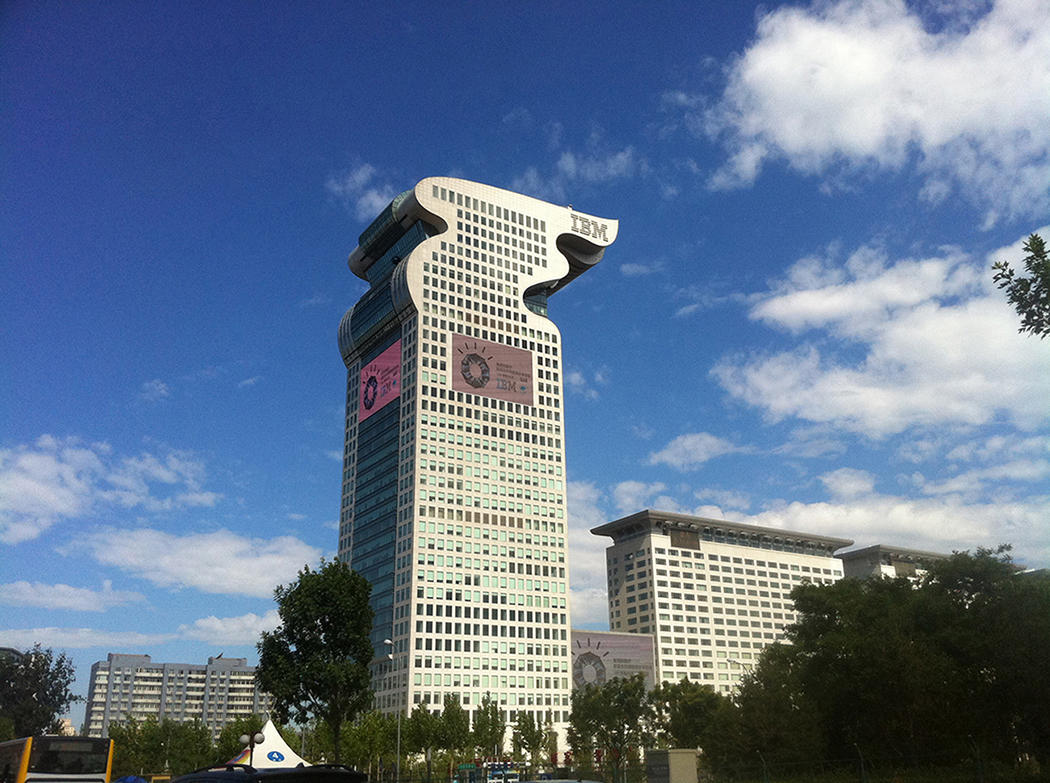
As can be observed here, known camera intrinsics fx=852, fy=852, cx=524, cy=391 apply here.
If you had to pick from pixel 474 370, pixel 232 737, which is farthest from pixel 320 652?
pixel 474 370

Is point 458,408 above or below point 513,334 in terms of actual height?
below

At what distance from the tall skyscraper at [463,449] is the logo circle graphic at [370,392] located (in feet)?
1.57

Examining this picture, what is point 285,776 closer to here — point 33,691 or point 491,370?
point 33,691

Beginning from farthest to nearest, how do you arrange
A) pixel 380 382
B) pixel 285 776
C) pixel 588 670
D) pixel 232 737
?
pixel 588 670 → pixel 380 382 → pixel 232 737 → pixel 285 776

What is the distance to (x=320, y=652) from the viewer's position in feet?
143

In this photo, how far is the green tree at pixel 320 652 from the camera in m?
42.7

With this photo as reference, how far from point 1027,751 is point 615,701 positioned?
225 ft

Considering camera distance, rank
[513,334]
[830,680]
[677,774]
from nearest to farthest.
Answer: [677,774]
[830,680]
[513,334]

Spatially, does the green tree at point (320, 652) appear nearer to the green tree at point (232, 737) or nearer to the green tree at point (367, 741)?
the green tree at point (367, 741)

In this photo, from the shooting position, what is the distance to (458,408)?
523 ft

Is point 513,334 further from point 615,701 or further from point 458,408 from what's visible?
point 615,701

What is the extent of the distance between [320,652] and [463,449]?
11447cm

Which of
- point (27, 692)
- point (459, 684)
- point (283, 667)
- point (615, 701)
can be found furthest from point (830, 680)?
point (459, 684)

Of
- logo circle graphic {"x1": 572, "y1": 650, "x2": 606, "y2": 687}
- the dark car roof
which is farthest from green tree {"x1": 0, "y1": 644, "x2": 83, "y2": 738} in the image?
logo circle graphic {"x1": 572, "y1": 650, "x2": 606, "y2": 687}
